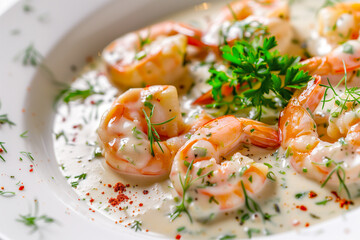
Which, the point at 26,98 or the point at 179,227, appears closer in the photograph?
the point at 179,227

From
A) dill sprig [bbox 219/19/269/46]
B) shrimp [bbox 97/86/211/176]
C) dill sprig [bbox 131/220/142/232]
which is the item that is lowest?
dill sprig [bbox 131/220/142/232]

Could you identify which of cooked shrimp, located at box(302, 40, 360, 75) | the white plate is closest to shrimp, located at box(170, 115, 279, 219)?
the white plate

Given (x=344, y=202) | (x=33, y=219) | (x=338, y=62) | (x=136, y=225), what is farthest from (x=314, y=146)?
(x=33, y=219)

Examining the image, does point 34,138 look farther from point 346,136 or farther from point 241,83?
point 346,136

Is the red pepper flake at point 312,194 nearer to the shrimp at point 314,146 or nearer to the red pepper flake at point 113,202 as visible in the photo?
the shrimp at point 314,146

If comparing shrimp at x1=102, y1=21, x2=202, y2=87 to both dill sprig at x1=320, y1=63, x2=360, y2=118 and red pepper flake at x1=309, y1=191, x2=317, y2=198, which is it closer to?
dill sprig at x1=320, y1=63, x2=360, y2=118

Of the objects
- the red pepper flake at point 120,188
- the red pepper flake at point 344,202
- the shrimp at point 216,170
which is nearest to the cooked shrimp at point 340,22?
the shrimp at point 216,170

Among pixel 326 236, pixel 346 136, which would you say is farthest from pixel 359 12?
pixel 326 236

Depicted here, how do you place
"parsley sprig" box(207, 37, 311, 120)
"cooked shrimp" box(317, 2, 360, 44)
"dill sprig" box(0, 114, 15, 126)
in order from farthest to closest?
"cooked shrimp" box(317, 2, 360, 44), "dill sprig" box(0, 114, 15, 126), "parsley sprig" box(207, 37, 311, 120)
